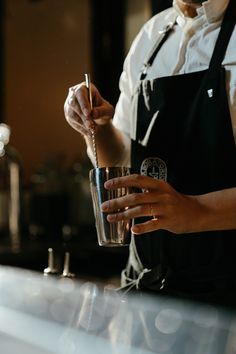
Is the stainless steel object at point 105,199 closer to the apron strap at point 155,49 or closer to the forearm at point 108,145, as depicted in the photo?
the forearm at point 108,145

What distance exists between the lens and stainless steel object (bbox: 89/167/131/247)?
0.98 m

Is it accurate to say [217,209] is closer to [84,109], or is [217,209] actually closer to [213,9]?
[84,109]

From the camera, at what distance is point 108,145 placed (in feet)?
4.34

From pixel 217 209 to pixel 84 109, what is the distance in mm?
323

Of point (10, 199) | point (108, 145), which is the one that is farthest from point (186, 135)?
point (10, 199)

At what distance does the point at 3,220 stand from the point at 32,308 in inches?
63.8

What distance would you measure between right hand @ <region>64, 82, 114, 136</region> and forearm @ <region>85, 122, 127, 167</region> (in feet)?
0.20

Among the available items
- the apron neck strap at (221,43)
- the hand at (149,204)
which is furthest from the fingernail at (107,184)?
the apron neck strap at (221,43)

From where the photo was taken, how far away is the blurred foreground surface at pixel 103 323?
30.0 inches

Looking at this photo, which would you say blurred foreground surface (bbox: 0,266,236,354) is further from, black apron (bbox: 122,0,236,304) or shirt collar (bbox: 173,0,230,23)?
shirt collar (bbox: 173,0,230,23)

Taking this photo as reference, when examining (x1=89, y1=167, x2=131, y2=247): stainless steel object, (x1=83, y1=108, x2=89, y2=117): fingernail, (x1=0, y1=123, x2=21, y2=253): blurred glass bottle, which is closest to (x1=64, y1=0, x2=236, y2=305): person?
(x1=83, y1=108, x2=89, y2=117): fingernail

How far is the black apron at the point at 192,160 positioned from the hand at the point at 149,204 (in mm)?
238

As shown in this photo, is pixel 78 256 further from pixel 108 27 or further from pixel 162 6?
pixel 108 27

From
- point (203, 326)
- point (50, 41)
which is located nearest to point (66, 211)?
point (50, 41)
